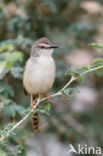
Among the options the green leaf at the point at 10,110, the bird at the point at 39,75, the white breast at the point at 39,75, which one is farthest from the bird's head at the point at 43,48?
the green leaf at the point at 10,110

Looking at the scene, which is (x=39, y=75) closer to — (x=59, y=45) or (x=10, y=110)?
(x=10, y=110)

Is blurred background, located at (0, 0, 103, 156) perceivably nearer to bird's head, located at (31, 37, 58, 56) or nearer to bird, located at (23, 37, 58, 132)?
bird's head, located at (31, 37, 58, 56)

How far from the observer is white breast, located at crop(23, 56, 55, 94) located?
14.4ft

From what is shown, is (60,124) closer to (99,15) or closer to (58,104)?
(58,104)

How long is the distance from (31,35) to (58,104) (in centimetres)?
182

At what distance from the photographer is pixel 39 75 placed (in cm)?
440

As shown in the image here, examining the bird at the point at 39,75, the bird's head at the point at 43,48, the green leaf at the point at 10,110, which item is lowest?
the green leaf at the point at 10,110

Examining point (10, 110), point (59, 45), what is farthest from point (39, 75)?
point (59, 45)

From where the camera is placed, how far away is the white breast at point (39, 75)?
440 cm

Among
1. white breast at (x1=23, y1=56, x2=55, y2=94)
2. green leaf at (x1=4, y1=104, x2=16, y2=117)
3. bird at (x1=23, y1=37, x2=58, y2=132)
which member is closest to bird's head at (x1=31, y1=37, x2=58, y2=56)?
bird at (x1=23, y1=37, x2=58, y2=132)

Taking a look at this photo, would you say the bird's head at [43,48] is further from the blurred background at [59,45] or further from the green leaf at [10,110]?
the green leaf at [10,110]

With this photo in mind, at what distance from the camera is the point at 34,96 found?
488 cm

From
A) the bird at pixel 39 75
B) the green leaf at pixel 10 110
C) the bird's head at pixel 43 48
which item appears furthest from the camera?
the bird's head at pixel 43 48

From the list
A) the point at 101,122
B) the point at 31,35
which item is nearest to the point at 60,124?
the point at 101,122
